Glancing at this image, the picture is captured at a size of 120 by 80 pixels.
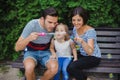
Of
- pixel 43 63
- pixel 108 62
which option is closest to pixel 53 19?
pixel 43 63

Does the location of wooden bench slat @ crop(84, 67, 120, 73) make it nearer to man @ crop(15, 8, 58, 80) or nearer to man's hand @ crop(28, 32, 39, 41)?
man @ crop(15, 8, 58, 80)

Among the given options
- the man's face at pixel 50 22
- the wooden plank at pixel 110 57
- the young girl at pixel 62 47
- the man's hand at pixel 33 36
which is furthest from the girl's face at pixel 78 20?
the wooden plank at pixel 110 57

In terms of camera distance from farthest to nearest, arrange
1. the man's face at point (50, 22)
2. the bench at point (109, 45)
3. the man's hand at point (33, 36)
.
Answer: the bench at point (109, 45), the man's face at point (50, 22), the man's hand at point (33, 36)

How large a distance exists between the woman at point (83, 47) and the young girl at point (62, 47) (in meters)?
0.13

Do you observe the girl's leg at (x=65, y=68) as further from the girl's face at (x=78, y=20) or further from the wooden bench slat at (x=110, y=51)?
the wooden bench slat at (x=110, y=51)

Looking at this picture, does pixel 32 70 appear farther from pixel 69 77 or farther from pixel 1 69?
pixel 1 69

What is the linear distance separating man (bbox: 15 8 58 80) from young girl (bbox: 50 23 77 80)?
9cm

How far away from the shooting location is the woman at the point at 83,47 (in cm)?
459

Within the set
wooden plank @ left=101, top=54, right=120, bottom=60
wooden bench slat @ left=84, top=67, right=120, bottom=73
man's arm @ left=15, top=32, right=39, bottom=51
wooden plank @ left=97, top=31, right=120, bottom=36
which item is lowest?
wooden bench slat @ left=84, top=67, right=120, bottom=73

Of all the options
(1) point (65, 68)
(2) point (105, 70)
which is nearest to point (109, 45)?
(2) point (105, 70)

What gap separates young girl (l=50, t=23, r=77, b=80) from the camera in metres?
4.82

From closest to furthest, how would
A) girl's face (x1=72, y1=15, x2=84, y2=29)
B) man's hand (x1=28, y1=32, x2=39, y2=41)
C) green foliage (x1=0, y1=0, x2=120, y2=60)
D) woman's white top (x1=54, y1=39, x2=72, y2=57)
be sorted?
man's hand (x1=28, y1=32, x2=39, y2=41) < girl's face (x1=72, y1=15, x2=84, y2=29) < woman's white top (x1=54, y1=39, x2=72, y2=57) < green foliage (x1=0, y1=0, x2=120, y2=60)

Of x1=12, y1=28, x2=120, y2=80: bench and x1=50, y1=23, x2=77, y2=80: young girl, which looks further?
x1=12, y1=28, x2=120, y2=80: bench

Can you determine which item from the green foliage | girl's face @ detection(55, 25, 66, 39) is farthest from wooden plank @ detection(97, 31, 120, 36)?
girl's face @ detection(55, 25, 66, 39)
